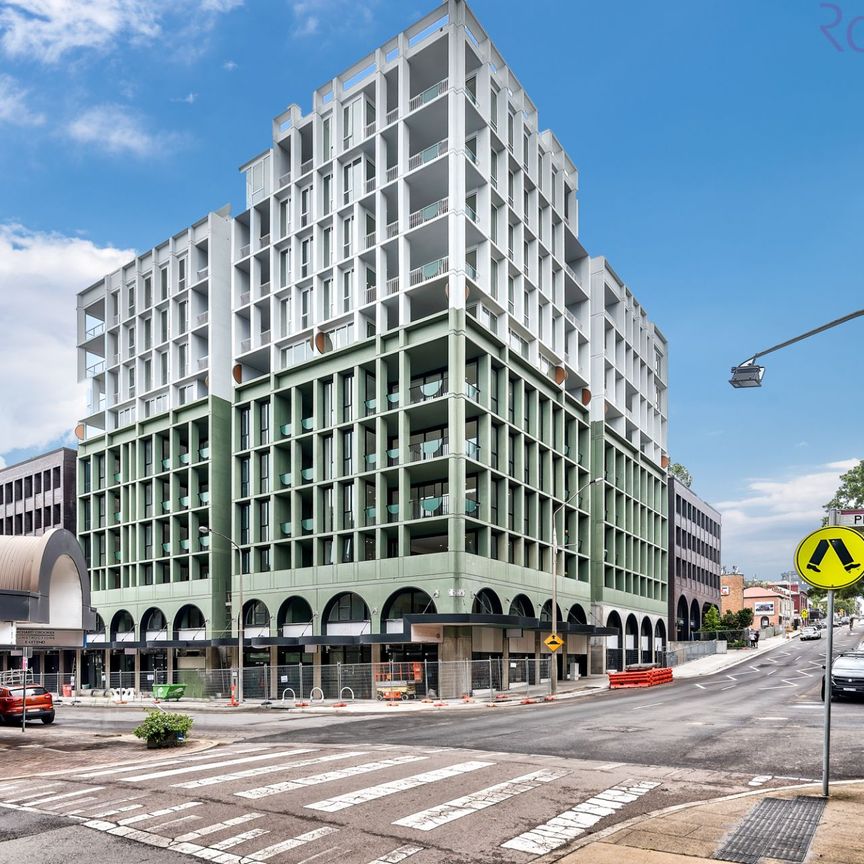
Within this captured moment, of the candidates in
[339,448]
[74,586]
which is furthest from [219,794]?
[339,448]

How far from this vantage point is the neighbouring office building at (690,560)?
304 ft

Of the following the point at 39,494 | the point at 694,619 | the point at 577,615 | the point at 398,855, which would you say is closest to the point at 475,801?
the point at 398,855

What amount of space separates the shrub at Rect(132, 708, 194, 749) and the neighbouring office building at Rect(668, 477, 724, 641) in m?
Result: 75.6

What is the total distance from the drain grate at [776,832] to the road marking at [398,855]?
3274 mm

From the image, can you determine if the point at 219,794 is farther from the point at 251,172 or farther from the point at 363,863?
the point at 251,172

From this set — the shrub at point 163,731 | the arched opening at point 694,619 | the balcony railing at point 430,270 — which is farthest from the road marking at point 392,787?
the arched opening at point 694,619

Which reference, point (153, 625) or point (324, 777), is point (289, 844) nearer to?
point (324, 777)

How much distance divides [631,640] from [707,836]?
65.2m

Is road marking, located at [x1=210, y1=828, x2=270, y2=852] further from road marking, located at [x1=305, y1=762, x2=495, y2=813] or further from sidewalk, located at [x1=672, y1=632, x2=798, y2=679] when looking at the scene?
sidewalk, located at [x1=672, y1=632, x2=798, y2=679]

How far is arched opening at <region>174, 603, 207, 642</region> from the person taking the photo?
59625 millimetres

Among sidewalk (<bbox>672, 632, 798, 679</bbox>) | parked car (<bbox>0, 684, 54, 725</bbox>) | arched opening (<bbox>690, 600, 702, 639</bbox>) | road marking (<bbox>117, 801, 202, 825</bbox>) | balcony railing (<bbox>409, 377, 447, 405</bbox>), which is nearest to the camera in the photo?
road marking (<bbox>117, 801, 202, 825</bbox>)

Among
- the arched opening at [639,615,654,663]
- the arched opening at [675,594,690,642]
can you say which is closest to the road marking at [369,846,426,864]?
the arched opening at [639,615,654,663]

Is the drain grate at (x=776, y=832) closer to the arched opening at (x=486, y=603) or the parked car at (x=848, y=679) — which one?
the parked car at (x=848, y=679)

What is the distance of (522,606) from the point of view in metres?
54.0
